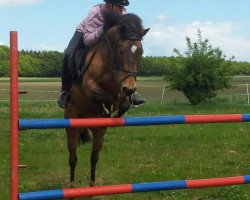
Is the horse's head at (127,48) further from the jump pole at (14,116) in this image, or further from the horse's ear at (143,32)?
the jump pole at (14,116)

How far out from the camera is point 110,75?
5.43 m

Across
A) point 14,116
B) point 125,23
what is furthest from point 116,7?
point 14,116

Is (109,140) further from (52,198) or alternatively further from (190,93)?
(190,93)

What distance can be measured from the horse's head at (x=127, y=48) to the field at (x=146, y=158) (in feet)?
7.24

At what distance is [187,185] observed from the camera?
4172 millimetres

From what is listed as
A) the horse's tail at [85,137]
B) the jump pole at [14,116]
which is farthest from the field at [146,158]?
the jump pole at [14,116]

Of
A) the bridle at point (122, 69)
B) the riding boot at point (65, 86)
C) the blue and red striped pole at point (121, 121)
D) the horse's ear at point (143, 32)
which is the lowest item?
the blue and red striped pole at point (121, 121)

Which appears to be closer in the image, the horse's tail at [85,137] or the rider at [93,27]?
the rider at [93,27]

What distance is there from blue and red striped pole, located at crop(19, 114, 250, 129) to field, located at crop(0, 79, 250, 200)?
2551mm

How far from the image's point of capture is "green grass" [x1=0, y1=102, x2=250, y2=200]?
7094 millimetres

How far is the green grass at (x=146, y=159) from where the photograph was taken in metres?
7.09

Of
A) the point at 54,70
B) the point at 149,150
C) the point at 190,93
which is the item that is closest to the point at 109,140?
the point at 149,150

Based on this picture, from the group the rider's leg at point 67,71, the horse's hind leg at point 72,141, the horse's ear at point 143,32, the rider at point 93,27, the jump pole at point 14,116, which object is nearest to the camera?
the jump pole at point 14,116

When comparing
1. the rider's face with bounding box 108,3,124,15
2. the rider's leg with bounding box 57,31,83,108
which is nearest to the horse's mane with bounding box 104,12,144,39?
the rider's face with bounding box 108,3,124,15
